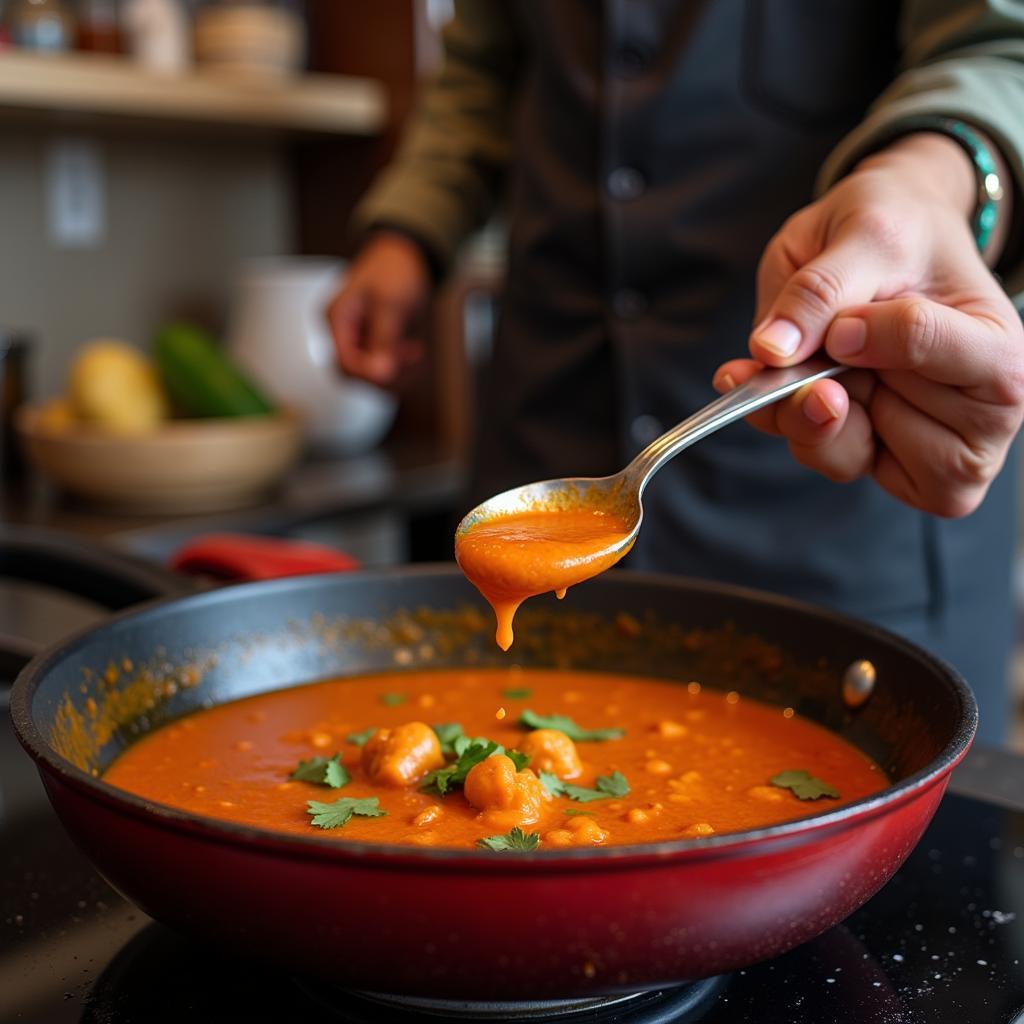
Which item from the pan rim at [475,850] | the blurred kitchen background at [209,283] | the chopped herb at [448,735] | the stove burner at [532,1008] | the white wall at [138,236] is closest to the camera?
the pan rim at [475,850]

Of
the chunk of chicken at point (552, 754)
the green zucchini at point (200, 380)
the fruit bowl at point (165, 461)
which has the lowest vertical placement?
the fruit bowl at point (165, 461)

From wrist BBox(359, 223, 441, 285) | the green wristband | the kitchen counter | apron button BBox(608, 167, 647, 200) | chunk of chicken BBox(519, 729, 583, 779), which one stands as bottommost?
the kitchen counter

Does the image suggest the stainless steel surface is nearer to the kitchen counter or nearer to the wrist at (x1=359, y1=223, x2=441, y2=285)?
the wrist at (x1=359, y1=223, x2=441, y2=285)

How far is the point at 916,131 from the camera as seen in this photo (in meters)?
1.10

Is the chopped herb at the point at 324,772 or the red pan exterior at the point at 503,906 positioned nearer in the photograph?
the red pan exterior at the point at 503,906

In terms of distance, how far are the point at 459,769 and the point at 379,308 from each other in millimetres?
Result: 1049

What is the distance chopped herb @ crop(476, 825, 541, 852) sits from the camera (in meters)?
0.76

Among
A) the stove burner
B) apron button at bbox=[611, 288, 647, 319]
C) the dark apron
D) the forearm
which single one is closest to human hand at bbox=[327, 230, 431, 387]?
the dark apron

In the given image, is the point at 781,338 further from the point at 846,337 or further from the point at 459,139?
the point at 459,139

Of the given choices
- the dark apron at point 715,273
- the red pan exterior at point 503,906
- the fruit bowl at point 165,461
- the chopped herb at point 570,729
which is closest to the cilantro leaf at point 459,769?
Result: the chopped herb at point 570,729

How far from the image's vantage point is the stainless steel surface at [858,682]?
96 centimetres

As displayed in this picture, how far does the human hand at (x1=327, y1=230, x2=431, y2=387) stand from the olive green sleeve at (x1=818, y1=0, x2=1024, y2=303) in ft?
2.48

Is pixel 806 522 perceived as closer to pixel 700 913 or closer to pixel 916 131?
pixel 916 131

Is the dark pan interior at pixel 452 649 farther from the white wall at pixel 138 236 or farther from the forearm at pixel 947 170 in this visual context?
the white wall at pixel 138 236
